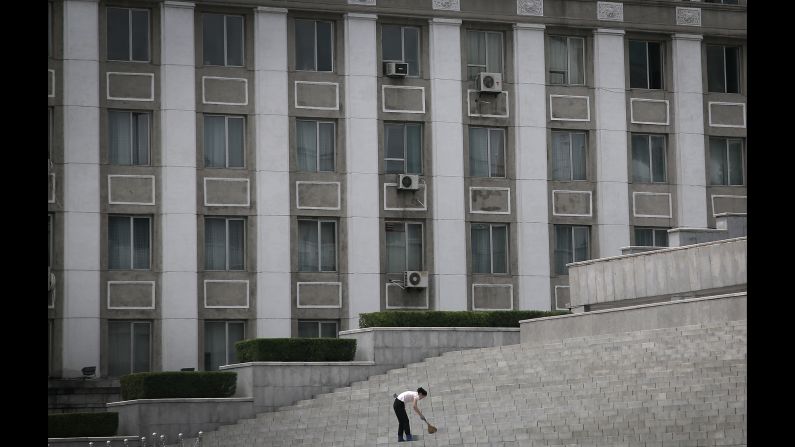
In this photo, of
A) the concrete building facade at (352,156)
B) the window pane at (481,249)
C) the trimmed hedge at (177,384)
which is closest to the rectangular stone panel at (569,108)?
the concrete building facade at (352,156)

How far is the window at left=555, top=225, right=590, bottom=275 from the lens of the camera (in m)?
40.8

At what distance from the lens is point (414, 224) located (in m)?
39.7

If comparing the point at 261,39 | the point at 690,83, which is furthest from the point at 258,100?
the point at 690,83

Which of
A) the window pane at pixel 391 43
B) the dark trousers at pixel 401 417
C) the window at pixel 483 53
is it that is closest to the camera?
the dark trousers at pixel 401 417

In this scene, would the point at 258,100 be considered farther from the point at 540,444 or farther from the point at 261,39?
the point at 540,444

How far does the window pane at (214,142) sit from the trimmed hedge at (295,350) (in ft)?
21.7

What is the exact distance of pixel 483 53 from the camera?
134 ft

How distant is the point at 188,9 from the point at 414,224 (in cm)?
910

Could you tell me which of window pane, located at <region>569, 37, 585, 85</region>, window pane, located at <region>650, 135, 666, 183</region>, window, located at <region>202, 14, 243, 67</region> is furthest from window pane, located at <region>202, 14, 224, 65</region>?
window pane, located at <region>650, 135, 666, 183</region>

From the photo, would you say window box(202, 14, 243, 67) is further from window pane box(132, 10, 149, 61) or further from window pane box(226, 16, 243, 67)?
window pane box(132, 10, 149, 61)

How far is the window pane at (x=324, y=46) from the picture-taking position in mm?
39375

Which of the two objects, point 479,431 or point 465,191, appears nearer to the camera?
point 479,431

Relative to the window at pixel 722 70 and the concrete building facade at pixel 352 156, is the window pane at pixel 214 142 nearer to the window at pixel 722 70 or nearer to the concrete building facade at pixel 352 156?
the concrete building facade at pixel 352 156

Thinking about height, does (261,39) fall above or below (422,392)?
above
